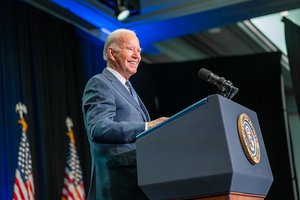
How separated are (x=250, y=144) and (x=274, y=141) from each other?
465 cm

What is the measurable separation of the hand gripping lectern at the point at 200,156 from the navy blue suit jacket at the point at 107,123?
106 millimetres

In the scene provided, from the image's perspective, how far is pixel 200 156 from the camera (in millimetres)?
1710

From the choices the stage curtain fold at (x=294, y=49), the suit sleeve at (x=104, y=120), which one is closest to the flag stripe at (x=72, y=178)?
the stage curtain fold at (x=294, y=49)

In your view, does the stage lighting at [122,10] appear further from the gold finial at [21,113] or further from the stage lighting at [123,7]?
the gold finial at [21,113]

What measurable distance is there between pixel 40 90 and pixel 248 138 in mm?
3514

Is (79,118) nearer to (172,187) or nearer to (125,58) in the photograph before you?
(125,58)

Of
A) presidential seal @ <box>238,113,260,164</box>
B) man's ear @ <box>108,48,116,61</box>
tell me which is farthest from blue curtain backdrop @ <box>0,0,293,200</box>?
presidential seal @ <box>238,113,260,164</box>

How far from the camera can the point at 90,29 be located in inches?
246

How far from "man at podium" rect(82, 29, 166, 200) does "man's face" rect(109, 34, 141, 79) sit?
72 mm

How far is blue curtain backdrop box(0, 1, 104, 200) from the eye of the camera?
4.65m

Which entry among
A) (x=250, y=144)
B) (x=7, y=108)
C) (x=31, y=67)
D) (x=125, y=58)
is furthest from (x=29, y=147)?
(x=250, y=144)

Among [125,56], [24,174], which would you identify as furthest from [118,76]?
[24,174]

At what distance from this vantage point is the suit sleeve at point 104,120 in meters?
1.89

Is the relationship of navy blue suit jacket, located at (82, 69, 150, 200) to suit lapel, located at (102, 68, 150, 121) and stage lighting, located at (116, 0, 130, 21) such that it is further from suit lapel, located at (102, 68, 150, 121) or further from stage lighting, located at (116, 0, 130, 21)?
stage lighting, located at (116, 0, 130, 21)
